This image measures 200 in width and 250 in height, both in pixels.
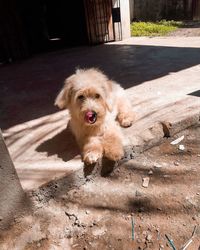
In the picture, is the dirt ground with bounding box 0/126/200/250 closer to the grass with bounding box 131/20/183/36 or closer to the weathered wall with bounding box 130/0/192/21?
the grass with bounding box 131/20/183/36

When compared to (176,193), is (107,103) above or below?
above

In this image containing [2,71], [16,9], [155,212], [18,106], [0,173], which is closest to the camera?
[0,173]

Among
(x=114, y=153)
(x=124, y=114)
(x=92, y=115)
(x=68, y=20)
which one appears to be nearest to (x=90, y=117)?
(x=92, y=115)

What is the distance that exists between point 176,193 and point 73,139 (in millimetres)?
1363

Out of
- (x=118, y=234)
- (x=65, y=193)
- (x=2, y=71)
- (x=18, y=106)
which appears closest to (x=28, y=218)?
(x=65, y=193)

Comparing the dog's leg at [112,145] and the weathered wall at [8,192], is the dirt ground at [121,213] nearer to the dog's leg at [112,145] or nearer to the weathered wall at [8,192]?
the weathered wall at [8,192]

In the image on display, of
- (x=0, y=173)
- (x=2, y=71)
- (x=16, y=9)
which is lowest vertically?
(x=2, y=71)

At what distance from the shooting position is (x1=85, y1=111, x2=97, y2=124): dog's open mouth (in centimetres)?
276

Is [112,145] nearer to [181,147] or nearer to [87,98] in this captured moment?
[87,98]

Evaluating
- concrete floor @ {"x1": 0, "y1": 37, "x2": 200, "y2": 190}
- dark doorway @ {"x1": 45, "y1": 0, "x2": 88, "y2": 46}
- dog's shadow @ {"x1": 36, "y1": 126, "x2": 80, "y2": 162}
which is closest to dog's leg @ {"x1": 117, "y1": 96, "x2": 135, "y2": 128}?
concrete floor @ {"x1": 0, "y1": 37, "x2": 200, "y2": 190}

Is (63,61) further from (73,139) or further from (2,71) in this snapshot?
(73,139)

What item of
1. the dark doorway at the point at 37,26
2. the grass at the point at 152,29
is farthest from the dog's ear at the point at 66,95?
the grass at the point at 152,29

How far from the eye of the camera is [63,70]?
24.0 ft

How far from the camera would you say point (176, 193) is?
2670mm
